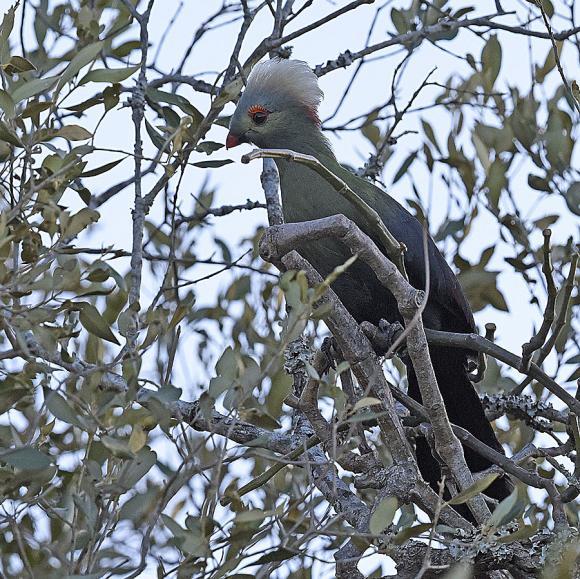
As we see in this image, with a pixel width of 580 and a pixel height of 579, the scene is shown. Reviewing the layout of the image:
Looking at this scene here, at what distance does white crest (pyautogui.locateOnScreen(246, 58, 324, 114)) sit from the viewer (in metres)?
3.46

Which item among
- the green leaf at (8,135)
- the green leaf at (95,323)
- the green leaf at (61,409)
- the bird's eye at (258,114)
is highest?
the bird's eye at (258,114)

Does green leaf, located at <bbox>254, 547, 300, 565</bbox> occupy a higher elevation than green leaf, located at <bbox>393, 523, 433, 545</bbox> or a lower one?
higher

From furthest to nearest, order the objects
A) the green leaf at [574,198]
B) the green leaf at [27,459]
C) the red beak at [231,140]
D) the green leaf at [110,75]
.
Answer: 1. the red beak at [231,140]
2. the green leaf at [574,198]
3. the green leaf at [110,75]
4. the green leaf at [27,459]

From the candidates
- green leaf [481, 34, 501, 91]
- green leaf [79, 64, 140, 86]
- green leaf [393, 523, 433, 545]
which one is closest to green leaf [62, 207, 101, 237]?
green leaf [79, 64, 140, 86]

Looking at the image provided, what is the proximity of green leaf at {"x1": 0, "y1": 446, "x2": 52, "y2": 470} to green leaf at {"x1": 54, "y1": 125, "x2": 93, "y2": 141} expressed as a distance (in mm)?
638

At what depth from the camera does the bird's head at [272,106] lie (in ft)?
11.3

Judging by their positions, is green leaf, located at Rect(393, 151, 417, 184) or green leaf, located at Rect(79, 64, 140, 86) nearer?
green leaf, located at Rect(79, 64, 140, 86)

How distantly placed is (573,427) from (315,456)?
0.65 meters

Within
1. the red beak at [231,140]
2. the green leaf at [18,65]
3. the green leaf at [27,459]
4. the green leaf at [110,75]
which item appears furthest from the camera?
the red beak at [231,140]

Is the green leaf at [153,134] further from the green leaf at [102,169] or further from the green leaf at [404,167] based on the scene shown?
the green leaf at [404,167]

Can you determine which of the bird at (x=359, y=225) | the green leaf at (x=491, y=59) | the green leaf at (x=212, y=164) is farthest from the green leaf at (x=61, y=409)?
the green leaf at (x=491, y=59)

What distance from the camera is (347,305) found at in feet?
10.6

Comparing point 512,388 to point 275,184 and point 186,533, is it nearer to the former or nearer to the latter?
point 275,184

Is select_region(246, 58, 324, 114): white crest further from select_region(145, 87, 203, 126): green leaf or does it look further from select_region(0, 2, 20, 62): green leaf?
select_region(0, 2, 20, 62): green leaf
